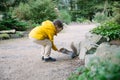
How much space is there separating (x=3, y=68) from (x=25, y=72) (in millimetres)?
772

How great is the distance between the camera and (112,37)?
7.39 meters

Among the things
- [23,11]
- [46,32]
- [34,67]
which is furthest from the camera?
[23,11]

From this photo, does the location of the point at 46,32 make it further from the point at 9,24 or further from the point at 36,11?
the point at 36,11

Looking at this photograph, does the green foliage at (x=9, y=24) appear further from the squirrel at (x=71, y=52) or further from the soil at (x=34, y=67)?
the squirrel at (x=71, y=52)

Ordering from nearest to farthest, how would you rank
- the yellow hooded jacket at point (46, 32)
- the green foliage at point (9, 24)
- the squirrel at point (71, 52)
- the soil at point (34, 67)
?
the soil at point (34, 67)
the yellow hooded jacket at point (46, 32)
the squirrel at point (71, 52)
the green foliage at point (9, 24)

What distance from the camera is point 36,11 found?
2011 centimetres

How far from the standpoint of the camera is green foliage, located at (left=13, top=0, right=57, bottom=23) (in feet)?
65.1

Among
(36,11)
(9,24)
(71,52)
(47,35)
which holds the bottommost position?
(36,11)

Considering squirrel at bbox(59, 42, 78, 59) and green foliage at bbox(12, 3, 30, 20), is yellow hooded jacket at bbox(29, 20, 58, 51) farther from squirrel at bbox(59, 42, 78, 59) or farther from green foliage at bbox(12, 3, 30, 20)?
green foliage at bbox(12, 3, 30, 20)

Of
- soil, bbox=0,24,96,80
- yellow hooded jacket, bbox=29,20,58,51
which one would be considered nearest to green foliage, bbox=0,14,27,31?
soil, bbox=0,24,96,80

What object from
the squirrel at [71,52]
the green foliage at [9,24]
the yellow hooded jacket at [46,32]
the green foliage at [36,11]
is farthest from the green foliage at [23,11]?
the yellow hooded jacket at [46,32]

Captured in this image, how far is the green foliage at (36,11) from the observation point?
19.8 m

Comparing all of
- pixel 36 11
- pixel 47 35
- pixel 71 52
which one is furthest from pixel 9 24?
pixel 47 35

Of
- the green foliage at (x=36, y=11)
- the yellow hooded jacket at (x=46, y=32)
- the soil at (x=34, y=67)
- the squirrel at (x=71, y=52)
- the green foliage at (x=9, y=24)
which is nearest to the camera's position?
the soil at (x=34, y=67)
